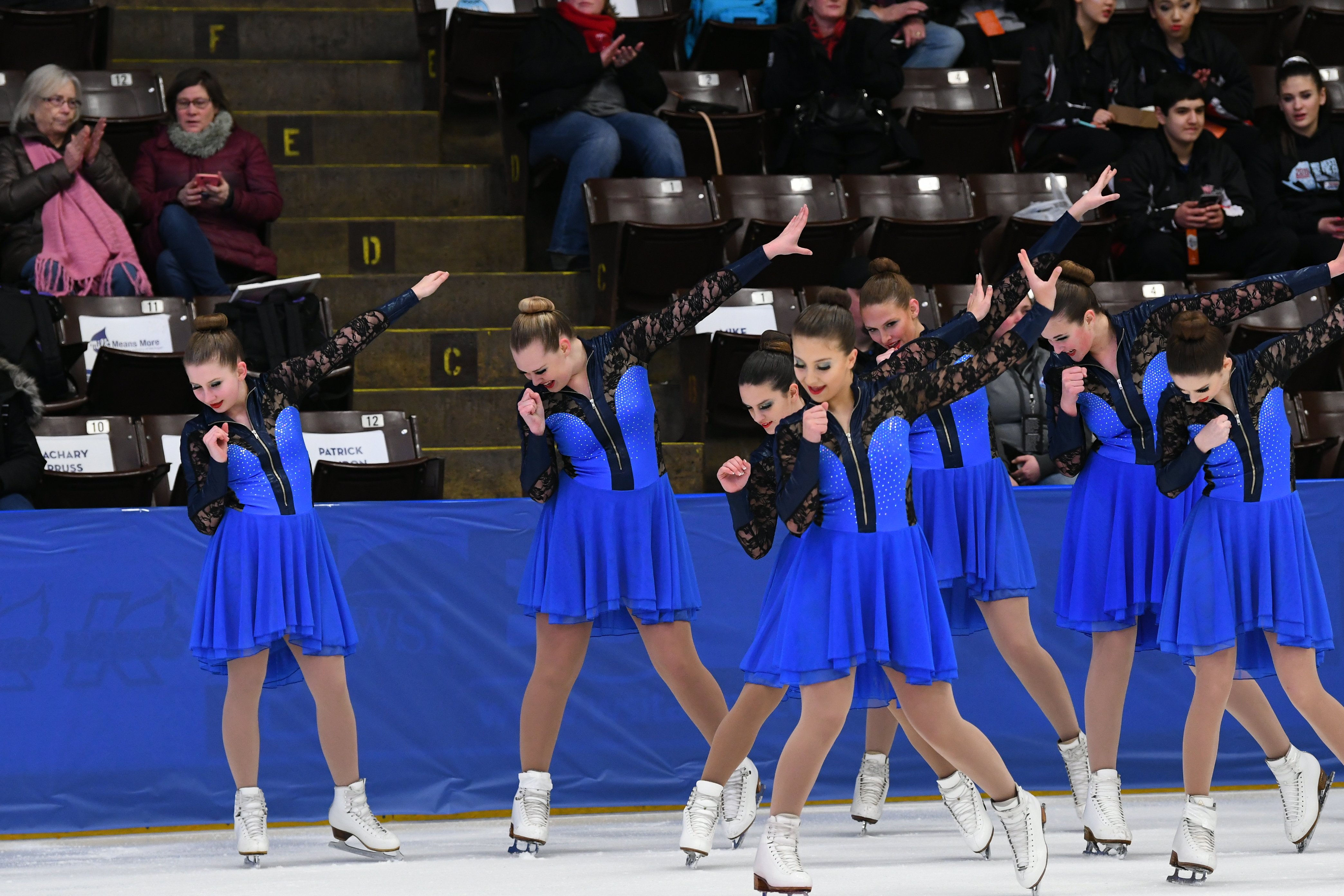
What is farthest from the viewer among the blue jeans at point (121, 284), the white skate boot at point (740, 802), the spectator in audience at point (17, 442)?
the blue jeans at point (121, 284)

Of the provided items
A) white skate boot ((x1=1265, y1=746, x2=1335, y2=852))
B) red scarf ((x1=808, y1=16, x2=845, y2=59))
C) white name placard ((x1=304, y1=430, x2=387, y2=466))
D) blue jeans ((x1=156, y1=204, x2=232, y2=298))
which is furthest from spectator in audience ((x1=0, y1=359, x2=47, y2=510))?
red scarf ((x1=808, y1=16, x2=845, y2=59))

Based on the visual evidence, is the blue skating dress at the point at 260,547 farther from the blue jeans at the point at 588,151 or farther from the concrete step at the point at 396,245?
the concrete step at the point at 396,245

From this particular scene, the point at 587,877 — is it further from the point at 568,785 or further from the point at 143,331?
the point at 143,331

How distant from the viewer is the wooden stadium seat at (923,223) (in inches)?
307

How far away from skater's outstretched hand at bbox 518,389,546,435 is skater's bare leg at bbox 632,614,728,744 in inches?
25.2

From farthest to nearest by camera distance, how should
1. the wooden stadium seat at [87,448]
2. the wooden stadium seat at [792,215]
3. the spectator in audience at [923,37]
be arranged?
the spectator in audience at [923,37], the wooden stadium seat at [792,215], the wooden stadium seat at [87,448]

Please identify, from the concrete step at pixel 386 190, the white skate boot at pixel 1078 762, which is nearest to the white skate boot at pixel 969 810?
the white skate boot at pixel 1078 762

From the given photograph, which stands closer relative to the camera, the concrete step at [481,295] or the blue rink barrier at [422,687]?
the blue rink barrier at [422,687]

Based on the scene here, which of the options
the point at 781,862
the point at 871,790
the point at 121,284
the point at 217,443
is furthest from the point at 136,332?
the point at 781,862

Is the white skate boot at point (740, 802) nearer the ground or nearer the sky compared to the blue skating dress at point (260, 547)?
nearer the ground

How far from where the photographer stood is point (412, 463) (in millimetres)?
6301

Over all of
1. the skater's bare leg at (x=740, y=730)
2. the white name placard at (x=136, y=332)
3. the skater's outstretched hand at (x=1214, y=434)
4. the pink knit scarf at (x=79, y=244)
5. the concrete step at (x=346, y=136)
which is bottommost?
the skater's bare leg at (x=740, y=730)

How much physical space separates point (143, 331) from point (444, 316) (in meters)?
1.56

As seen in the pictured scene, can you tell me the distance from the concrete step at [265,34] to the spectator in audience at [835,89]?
2306mm
